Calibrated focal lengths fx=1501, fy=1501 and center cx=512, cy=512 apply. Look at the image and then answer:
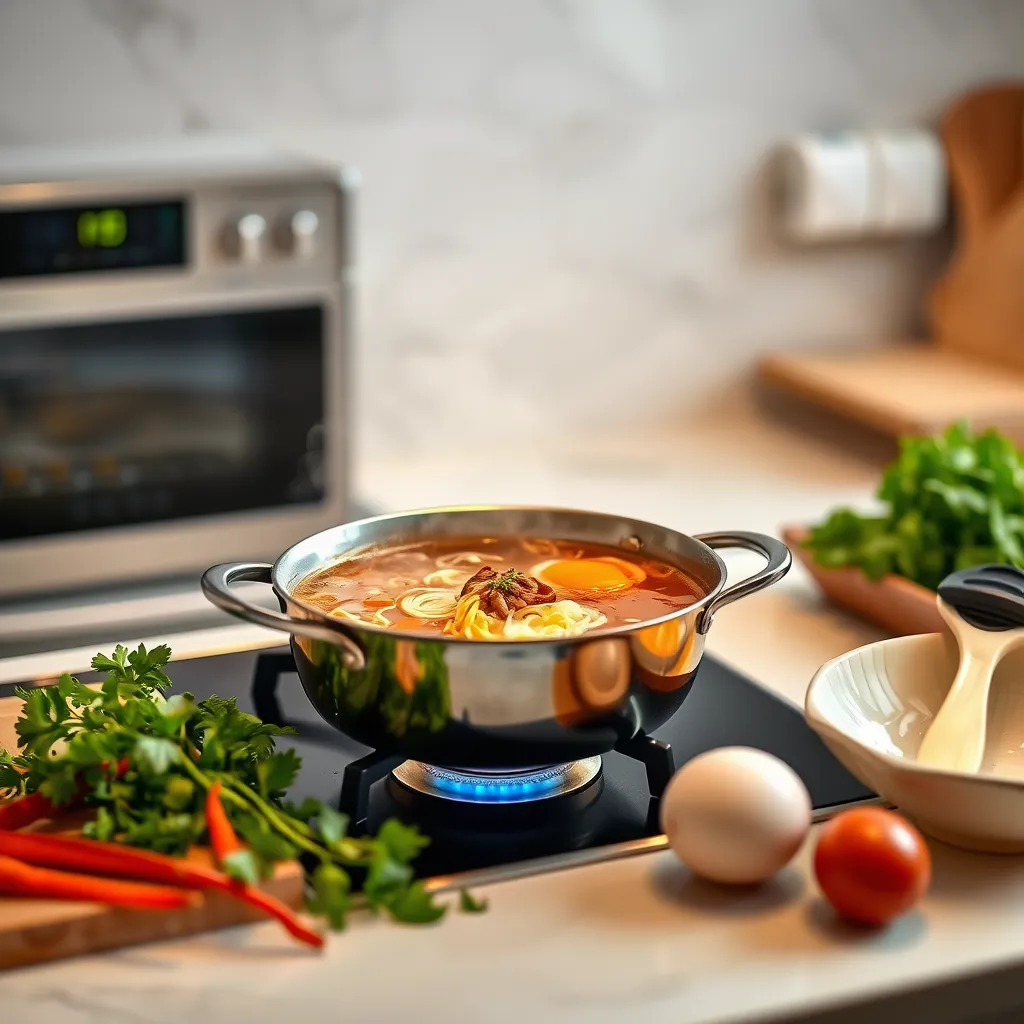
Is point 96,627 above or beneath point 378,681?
beneath

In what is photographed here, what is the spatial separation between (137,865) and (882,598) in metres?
0.76

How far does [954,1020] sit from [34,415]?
1324 millimetres

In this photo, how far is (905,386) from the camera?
A: 2.25m

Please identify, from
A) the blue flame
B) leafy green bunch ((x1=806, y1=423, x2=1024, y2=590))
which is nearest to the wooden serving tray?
leafy green bunch ((x1=806, y1=423, x2=1024, y2=590))

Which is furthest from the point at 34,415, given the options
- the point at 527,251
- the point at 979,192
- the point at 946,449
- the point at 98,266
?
the point at 979,192

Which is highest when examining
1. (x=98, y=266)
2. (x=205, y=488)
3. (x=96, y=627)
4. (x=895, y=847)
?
(x=98, y=266)

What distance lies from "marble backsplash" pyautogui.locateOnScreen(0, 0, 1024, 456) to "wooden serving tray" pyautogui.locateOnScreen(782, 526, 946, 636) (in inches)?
37.0

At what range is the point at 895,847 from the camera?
0.80 meters

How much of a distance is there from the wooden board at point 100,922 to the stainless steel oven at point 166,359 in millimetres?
1061

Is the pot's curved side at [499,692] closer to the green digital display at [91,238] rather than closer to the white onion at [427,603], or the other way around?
the white onion at [427,603]

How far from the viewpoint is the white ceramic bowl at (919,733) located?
33.9 inches

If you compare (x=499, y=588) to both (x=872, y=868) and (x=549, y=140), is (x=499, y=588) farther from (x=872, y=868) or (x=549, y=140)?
(x=549, y=140)

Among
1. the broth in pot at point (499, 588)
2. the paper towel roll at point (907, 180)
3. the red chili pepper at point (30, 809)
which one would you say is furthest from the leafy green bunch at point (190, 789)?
the paper towel roll at point (907, 180)

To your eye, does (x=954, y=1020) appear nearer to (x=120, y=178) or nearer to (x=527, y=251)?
(x=120, y=178)
